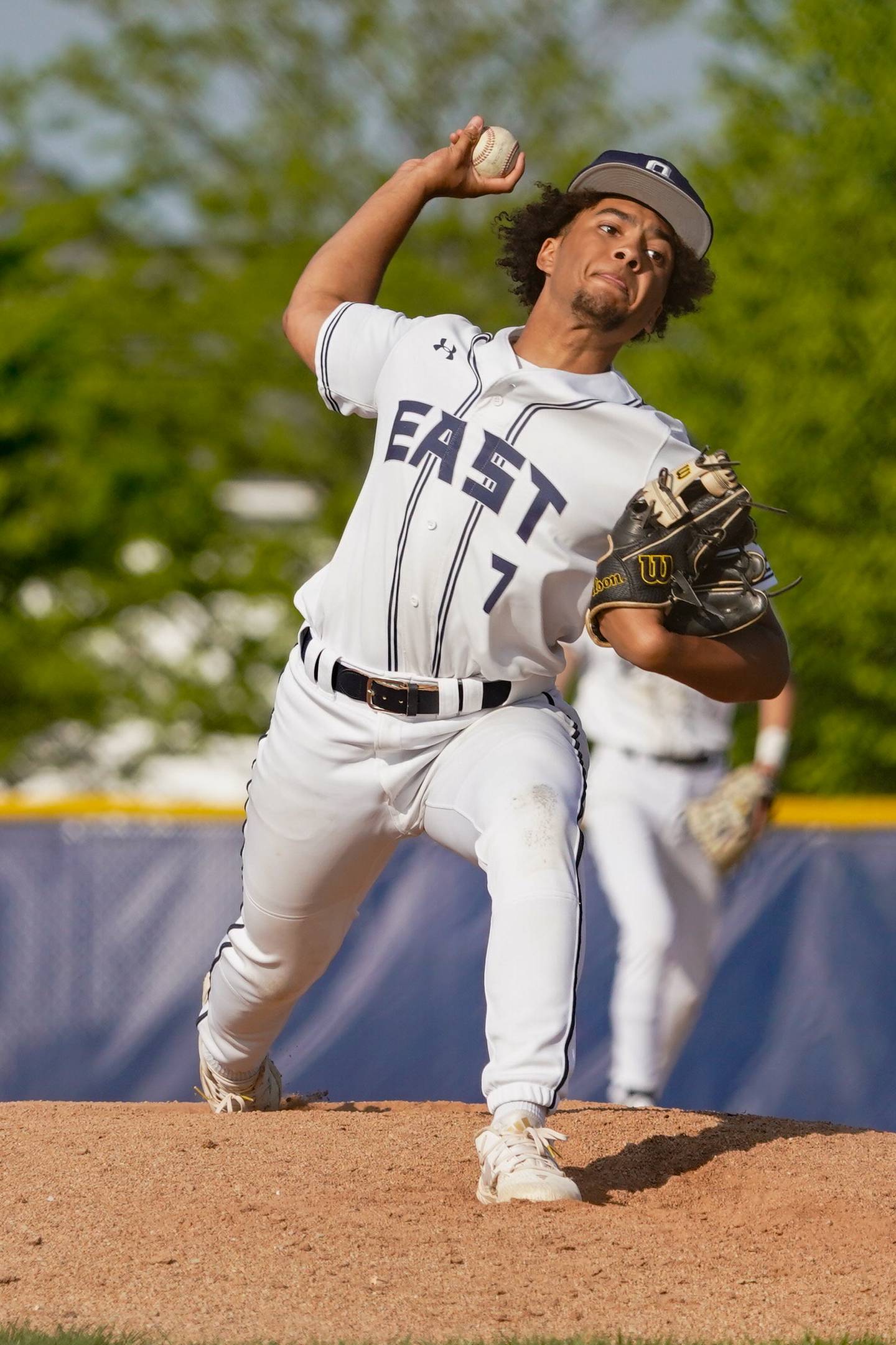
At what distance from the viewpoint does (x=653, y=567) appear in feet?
10.6

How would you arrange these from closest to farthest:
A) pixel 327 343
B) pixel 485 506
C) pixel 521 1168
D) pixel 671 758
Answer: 1. pixel 521 1168
2. pixel 485 506
3. pixel 327 343
4. pixel 671 758

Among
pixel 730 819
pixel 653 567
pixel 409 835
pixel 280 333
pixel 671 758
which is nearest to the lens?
pixel 653 567

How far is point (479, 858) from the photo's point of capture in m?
3.36

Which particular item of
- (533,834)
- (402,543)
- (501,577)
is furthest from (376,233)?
(533,834)

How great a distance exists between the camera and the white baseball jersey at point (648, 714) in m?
5.89

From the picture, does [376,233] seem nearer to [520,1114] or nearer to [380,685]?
[380,685]

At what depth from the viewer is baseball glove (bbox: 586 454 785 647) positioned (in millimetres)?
3252

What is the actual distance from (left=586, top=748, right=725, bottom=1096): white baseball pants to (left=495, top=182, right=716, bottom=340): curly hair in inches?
80.4

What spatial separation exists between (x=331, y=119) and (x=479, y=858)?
19935 millimetres

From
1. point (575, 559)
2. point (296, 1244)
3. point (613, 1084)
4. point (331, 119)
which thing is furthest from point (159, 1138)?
point (331, 119)

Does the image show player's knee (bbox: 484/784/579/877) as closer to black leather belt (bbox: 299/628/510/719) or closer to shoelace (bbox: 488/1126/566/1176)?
black leather belt (bbox: 299/628/510/719)

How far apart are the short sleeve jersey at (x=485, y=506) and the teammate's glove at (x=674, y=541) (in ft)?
0.47

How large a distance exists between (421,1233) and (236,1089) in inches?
56.5

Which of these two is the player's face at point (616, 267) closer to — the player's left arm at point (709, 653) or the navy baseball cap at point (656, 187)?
the navy baseball cap at point (656, 187)
